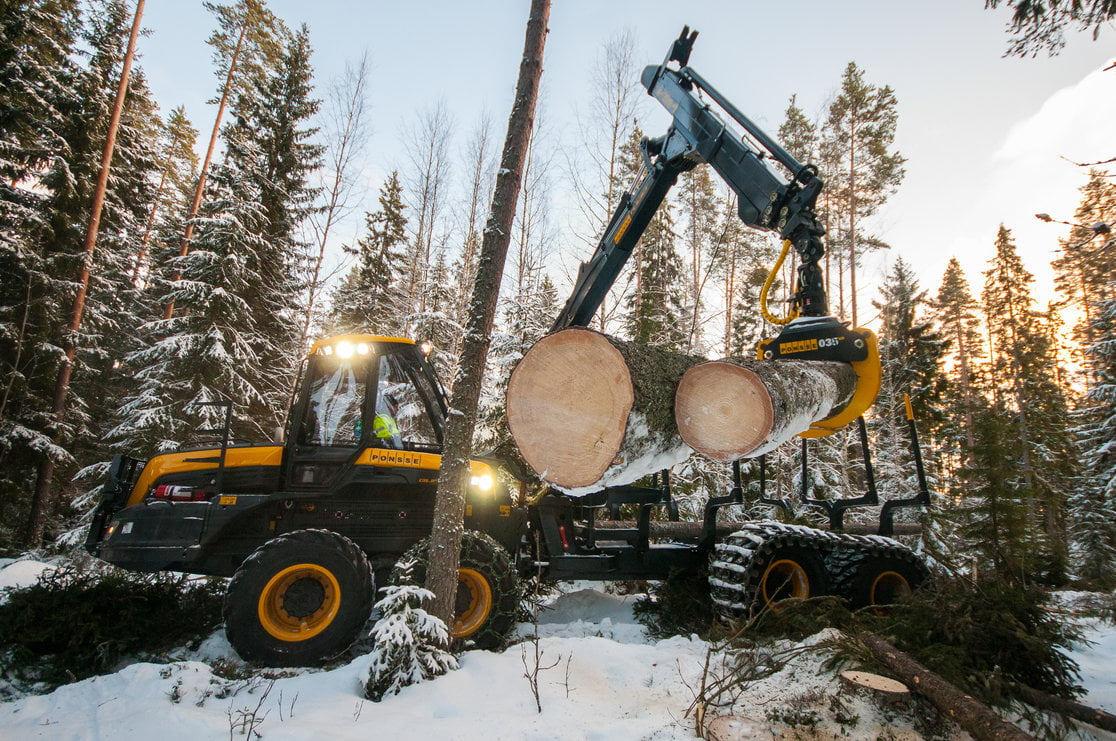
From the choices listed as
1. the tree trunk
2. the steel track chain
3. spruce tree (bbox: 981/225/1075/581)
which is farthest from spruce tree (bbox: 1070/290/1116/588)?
the tree trunk

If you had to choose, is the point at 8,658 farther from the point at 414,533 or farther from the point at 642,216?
the point at 642,216

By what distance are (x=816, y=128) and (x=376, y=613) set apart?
19.3m

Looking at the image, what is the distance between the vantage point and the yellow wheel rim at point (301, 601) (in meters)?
4.09

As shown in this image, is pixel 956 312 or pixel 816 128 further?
pixel 956 312

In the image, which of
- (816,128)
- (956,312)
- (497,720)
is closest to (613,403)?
(497,720)

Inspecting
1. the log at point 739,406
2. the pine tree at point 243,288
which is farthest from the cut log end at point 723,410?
the pine tree at point 243,288

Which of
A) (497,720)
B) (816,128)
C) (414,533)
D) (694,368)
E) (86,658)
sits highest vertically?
(816,128)

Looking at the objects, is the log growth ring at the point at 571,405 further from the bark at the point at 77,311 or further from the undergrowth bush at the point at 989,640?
the bark at the point at 77,311

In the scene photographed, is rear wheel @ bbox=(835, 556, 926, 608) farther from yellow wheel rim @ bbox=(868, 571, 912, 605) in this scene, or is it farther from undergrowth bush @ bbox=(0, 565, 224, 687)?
undergrowth bush @ bbox=(0, 565, 224, 687)

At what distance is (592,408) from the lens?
245 cm

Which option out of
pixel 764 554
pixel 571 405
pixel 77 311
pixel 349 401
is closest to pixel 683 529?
pixel 764 554

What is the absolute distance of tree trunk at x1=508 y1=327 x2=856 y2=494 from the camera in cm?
237

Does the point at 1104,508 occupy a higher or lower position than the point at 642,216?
lower

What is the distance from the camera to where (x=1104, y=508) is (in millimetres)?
12336
